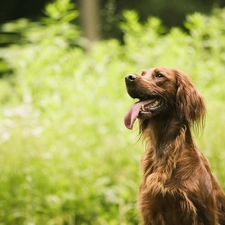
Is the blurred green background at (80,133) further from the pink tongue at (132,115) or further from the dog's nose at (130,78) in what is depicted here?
the dog's nose at (130,78)

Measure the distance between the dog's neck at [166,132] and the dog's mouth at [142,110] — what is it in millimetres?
100

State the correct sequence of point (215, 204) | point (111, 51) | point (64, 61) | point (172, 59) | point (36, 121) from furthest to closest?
1. point (111, 51)
2. point (64, 61)
3. point (172, 59)
4. point (36, 121)
5. point (215, 204)

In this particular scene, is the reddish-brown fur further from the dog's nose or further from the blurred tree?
the blurred tree

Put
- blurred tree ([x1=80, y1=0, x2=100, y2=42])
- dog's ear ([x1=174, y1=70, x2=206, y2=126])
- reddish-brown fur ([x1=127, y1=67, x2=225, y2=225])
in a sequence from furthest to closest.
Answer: blurred tree ([x1=80, y1=0, x2=100, y2=42])
dog's ear ([x1=174, y1=70, x2=206, y2=126])
reddish-brown fur ([x1=127, y1=67, x2=225, y2=225])

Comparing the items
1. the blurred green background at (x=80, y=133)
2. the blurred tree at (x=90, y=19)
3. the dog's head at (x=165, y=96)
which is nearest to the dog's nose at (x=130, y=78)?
the dog's head at (x=165, y=96)

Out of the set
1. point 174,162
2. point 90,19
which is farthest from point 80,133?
point 90,19

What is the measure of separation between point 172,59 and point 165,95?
3392mm

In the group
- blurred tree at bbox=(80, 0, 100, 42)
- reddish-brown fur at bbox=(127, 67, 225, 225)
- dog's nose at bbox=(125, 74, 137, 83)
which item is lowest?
reddish-brown fur at bbox=(127, 67, 225, 225)

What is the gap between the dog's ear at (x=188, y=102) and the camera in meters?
3.95

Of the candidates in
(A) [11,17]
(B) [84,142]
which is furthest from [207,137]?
(A) [11,17]

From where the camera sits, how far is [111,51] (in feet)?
29.1

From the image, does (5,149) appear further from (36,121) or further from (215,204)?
(215,204)

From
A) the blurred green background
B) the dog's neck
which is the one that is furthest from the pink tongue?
the blurred green background

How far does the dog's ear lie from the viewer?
3.95 m
